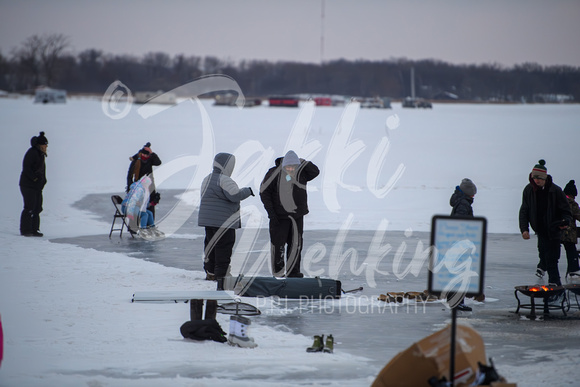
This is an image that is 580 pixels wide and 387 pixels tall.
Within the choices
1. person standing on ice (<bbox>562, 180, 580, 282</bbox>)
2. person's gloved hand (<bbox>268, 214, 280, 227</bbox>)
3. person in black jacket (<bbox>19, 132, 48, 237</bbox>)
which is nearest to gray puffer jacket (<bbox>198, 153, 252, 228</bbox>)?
person's gloved hand (<bbox>268, 214, 280, 227</bbox>)

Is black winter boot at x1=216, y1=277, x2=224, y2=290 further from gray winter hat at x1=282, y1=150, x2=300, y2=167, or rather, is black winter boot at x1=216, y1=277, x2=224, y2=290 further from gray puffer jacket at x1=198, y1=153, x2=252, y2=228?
gray winter hat at x1=282, y1=150, x2=300, y2=167

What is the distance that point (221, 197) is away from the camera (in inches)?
371

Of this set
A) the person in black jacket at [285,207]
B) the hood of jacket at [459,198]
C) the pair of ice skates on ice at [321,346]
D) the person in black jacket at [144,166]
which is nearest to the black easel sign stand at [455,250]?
the pair of ice skates on ice at [321,346]

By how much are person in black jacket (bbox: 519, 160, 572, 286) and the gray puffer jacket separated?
11.3 ft

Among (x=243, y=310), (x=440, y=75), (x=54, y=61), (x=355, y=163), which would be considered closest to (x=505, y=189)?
(x=355, y=163)

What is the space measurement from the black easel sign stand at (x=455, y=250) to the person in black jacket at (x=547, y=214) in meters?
4.20

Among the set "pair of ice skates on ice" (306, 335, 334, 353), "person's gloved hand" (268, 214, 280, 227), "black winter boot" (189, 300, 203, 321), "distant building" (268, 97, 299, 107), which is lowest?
"pair of ice skates on ice" (306, 335, 334, 353)

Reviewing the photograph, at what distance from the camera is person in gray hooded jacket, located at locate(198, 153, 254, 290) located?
927 centimetres

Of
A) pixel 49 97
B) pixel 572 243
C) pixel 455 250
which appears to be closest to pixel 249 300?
pixel 455 250

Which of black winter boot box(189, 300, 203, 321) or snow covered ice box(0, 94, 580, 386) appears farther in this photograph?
black winter boot box(189, 300, 203, 321)


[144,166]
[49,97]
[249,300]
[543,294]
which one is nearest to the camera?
[543,294]

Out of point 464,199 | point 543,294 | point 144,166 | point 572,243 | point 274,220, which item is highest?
point 144,166

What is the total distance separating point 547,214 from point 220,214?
3974 millimetres

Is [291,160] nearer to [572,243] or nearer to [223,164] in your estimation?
[223,164]
